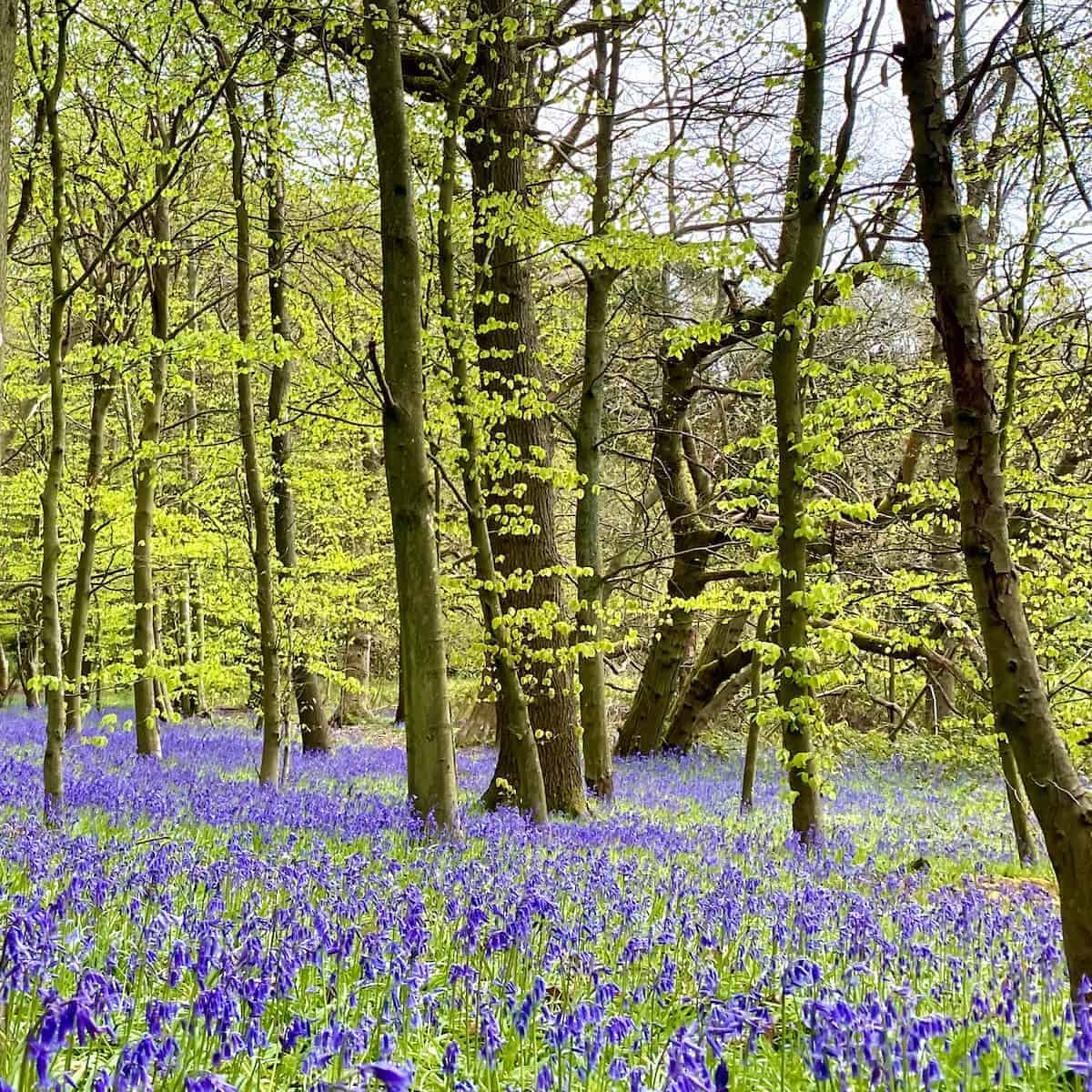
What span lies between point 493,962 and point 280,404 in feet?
31.6

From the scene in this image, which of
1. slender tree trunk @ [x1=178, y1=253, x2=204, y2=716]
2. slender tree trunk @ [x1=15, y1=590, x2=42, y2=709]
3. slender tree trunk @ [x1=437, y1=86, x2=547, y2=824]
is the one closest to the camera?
slender tree trunk @ [x1=437, y1=86, x2=547, y2=824]

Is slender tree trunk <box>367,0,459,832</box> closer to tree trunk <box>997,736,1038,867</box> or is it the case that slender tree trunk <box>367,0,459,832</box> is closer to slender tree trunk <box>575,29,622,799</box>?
slender tree trunk <box>575,29,622,799</box>

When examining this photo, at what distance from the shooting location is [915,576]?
338 inches

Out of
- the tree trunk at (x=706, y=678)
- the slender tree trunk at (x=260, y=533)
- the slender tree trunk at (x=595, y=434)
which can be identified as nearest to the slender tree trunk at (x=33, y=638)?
the slender tree trunk at (x=260, y=533)

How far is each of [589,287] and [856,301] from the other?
6.62 metres

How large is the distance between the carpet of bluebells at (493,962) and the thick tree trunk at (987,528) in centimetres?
48

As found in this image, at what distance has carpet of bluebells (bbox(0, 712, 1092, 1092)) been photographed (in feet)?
7.75

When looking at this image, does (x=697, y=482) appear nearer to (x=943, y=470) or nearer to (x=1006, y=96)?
(x=943, y=470)

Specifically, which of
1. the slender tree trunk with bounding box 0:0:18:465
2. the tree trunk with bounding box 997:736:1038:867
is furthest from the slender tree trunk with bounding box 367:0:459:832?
the tree trunk with bounding box 997:736:1038:867

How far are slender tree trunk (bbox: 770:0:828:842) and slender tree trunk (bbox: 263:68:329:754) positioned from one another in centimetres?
418

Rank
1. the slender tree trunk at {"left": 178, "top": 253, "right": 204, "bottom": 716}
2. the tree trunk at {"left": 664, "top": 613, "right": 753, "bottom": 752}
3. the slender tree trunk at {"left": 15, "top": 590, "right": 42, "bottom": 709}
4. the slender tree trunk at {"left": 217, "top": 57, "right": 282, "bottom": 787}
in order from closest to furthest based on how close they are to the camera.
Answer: the slender tree trunk at {"left": 217, "top": 57, "right": 282, "bottom": 787}, the slender tree trunk at {"left": 178, "top": 253, "right": 204, "bottom": 716}, the tree trunk at {"left": 664, "top": 613, "right": 753, "bottom": 752}, the slender tree trunk at {"left": 15, "top": 590, "right": 42, "bottom": 709}

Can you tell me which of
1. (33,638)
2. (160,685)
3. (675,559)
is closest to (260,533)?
(675,559)

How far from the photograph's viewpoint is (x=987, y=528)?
3.42 m

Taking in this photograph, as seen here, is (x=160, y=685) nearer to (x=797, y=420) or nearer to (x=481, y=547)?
(x=481, y=547)
